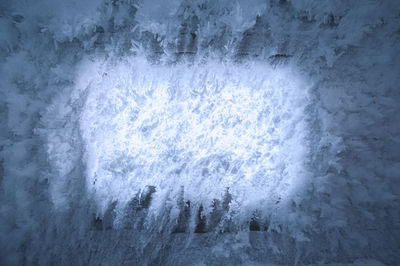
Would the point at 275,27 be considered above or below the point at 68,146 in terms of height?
above

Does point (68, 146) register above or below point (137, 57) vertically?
below

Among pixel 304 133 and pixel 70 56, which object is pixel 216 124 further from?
pixel 70 56

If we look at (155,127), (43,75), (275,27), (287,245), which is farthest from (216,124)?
(43,75)

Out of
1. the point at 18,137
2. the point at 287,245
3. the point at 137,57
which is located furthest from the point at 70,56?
the point at 287,245

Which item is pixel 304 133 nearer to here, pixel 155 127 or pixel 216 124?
pixel 216 124

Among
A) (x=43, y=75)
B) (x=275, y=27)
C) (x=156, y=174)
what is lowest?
(x=156, y=174)

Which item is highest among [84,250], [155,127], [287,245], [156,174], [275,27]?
[275,27]
